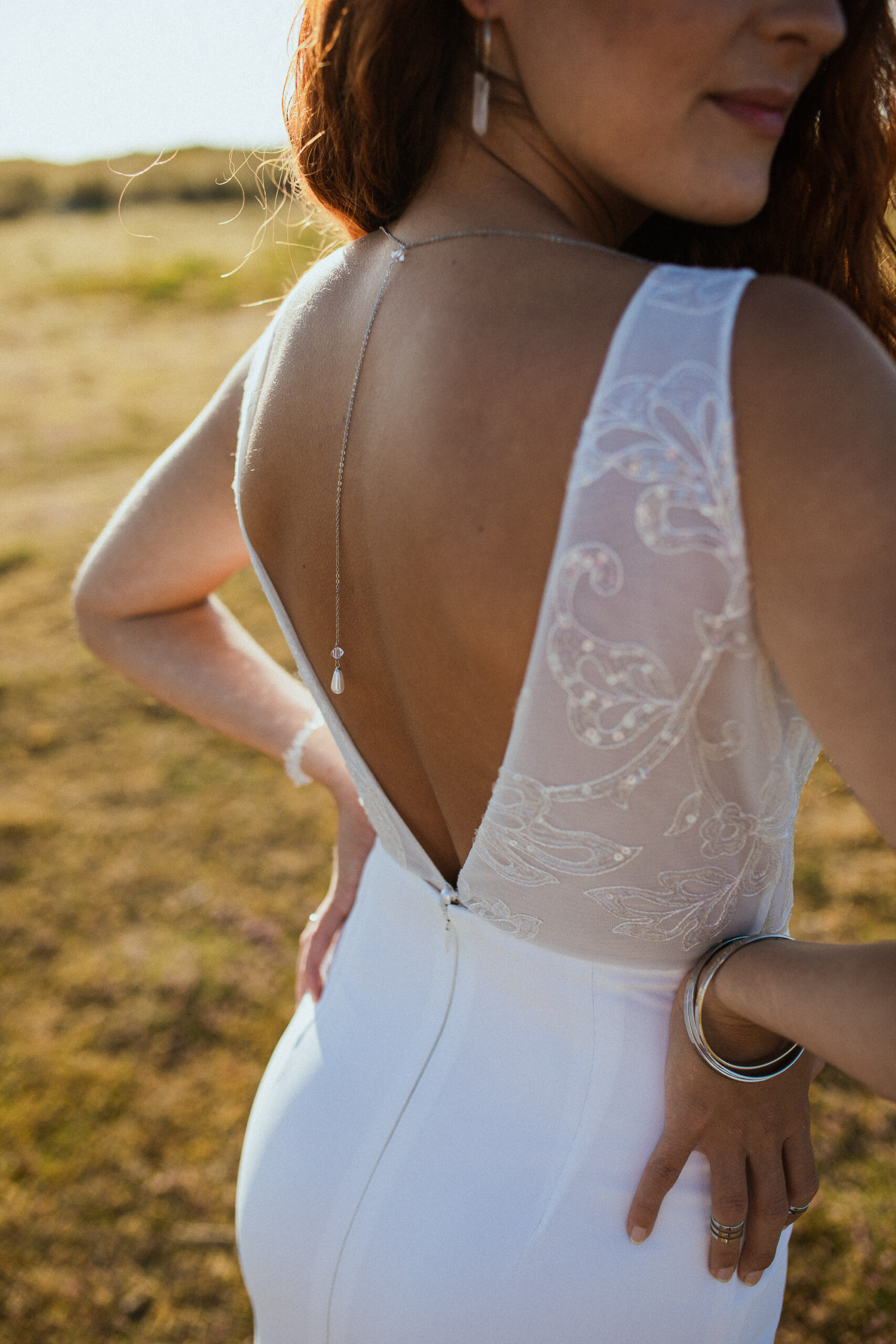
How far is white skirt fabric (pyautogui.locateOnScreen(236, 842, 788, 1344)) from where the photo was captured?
1083 mm

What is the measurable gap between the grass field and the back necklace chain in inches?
36.3

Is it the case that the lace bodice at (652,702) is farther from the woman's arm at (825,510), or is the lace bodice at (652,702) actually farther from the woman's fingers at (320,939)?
the woman's fingers at (320,939)

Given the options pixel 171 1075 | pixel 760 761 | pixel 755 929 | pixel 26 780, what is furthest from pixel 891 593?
Result: pixel 26 780

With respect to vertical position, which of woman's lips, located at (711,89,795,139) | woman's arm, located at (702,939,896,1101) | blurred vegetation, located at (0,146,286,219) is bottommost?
blurred vegetation, located at (0,146,286,219)

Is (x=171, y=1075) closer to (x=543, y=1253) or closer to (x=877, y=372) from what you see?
(x=543, y=1253)

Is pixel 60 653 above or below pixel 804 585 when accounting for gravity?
below

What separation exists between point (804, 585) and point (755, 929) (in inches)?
20.7

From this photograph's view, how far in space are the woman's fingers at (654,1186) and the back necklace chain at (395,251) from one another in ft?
2.06

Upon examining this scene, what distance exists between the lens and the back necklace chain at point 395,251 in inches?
34.4

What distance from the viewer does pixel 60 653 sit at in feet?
17.6

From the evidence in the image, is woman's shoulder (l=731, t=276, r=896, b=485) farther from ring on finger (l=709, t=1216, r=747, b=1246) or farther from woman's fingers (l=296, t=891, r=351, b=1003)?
woman's fingers (l=296, t=891, r=351, b=1003)

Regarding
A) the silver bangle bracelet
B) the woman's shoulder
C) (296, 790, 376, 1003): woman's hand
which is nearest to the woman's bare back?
the woman's shoulder

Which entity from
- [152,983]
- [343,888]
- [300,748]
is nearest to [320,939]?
[343,888]

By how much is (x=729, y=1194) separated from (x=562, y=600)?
28.9 inches
